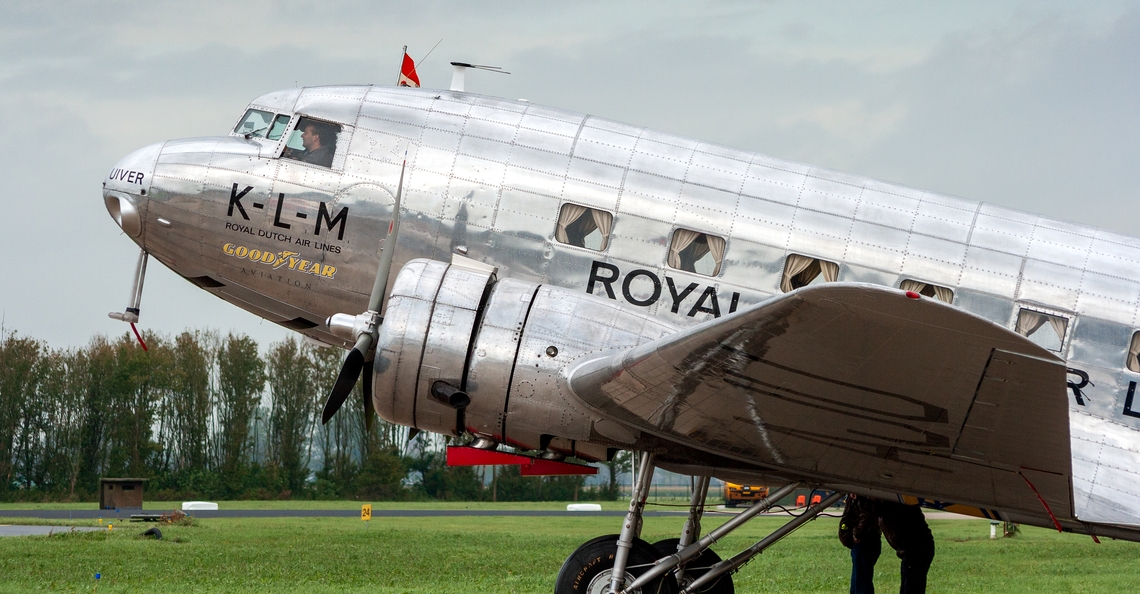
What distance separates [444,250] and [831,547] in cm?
1654

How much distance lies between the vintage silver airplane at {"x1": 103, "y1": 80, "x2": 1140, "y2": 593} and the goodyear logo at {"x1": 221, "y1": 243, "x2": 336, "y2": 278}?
3 centimetres

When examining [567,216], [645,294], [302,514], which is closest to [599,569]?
[645,294]

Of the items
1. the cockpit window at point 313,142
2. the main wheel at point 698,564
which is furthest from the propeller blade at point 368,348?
the main wheel at point 698,564

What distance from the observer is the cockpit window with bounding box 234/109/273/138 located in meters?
11.5

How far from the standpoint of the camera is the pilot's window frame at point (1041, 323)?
9492mm

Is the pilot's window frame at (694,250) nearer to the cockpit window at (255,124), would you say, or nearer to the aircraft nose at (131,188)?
the cockpit window at (255,124)

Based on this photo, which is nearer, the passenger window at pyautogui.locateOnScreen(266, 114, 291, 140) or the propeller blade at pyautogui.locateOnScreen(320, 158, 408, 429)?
the propeller blade at pyautogui.locateOnScreen(320, 158, 408, 429)

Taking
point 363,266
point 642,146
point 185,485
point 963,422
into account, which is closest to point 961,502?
point 963,422

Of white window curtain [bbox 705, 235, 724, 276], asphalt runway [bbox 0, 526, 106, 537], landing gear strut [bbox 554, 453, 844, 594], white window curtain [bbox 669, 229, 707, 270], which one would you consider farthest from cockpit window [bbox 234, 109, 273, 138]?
asphalt runway [bbox 0, 526, 106, 537]

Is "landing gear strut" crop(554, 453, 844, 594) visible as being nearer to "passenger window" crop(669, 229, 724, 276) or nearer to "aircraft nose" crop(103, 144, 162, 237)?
"passenger window" crop(669, 229, 724, 276)

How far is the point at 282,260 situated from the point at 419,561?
9.89 meters

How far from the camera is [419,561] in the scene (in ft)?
62.0

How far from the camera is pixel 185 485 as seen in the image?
48375 millimetres

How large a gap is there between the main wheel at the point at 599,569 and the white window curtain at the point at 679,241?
2.88 metres
